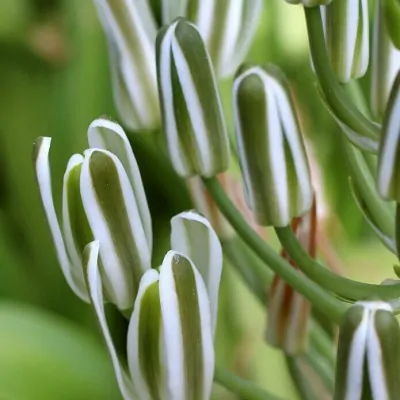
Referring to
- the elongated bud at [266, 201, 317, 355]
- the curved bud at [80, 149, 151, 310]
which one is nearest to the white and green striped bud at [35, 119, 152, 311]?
the curved bud at [80, 149, 151, 310]

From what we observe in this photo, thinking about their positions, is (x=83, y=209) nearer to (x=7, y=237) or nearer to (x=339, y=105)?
(x=339, y=105)

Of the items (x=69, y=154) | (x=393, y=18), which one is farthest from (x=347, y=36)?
(x=69, y=154)

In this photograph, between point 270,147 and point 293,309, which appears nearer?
point 270,147

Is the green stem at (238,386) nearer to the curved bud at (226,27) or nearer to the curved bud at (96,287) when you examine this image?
the curved bud at (96,287)

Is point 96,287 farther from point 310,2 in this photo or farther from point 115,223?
point 310,2

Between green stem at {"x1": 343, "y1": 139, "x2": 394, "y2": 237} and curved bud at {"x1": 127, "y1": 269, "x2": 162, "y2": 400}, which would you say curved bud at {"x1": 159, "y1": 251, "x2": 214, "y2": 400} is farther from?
green stem at {"x1": 343, "y1": 139, "x2": 394, "y2": 237}

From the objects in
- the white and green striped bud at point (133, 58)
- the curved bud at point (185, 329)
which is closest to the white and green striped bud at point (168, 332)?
the curved bud at point (185, 329)
